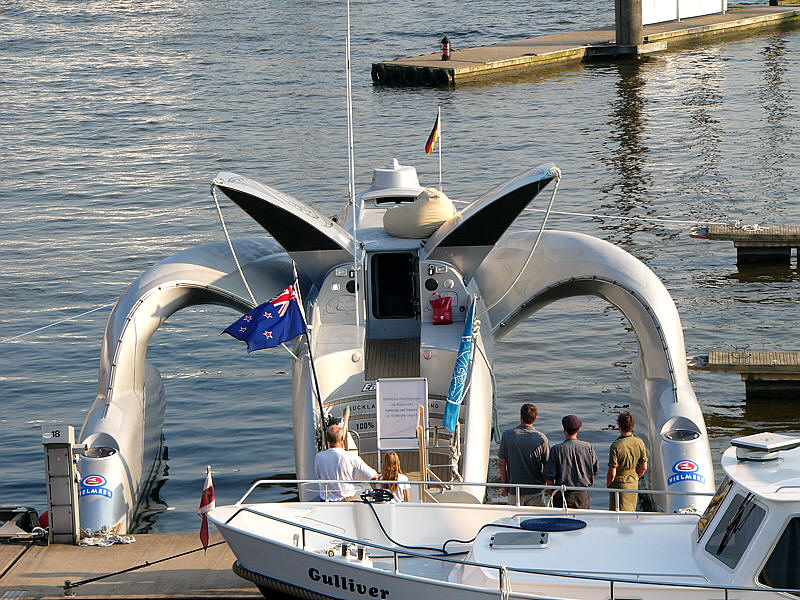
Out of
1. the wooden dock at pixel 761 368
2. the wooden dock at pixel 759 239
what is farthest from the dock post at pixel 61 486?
the wooden dock at pixel 759 239

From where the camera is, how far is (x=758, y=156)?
3734 centimetres

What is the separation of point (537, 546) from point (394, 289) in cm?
779

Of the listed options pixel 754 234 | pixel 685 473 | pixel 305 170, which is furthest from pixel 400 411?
pixel 305 170

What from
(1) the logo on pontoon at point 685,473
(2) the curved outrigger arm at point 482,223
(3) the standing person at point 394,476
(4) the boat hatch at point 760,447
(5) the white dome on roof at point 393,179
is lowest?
(1) the logo on pontoon at point 685,473

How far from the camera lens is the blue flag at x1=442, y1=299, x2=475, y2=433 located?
13.9 meters

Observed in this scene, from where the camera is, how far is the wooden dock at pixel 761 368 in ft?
63.4

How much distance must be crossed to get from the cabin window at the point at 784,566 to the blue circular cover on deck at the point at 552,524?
194 cm

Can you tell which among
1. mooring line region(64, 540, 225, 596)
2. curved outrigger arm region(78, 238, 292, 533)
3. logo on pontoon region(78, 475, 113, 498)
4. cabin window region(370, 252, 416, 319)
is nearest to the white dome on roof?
Result: curved outrigger arm region(78, 238, 292, 533)

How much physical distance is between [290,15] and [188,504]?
5690 centimetres

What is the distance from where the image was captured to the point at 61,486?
1355 cm

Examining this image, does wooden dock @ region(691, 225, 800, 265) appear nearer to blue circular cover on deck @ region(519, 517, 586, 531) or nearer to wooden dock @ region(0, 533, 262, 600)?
blue circular cover on deck @ region(519, 517, 586, 531)

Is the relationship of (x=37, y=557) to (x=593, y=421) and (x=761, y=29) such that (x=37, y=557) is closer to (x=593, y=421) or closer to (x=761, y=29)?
(x=593, y=421)

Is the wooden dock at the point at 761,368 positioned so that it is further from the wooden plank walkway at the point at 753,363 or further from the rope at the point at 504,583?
the rope at the point at 504,583

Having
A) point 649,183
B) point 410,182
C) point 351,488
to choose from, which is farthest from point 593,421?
point 649,183
